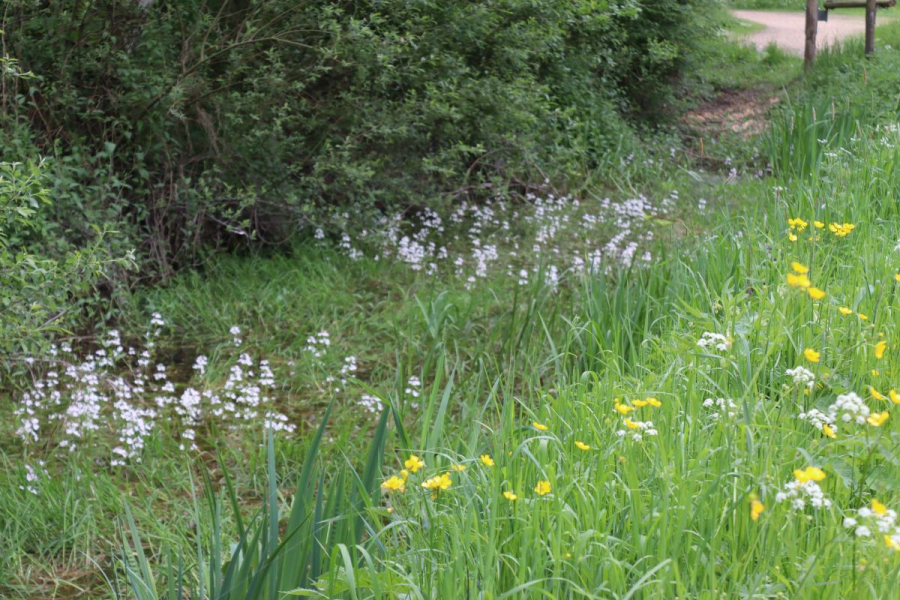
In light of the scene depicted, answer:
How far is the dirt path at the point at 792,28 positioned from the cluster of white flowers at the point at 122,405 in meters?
12.2

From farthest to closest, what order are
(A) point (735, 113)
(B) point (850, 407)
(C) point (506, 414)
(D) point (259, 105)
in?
(A) point (735, 113)
(D) point (259, 105)
(C) point (506, 414)
(B) point (850, 407)

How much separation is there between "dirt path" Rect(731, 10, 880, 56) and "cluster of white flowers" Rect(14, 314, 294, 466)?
481 inches

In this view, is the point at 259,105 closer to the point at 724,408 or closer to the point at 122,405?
the point at 122,405

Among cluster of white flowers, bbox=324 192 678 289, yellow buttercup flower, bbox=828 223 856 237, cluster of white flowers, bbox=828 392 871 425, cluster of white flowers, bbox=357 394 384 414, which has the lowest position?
cluster of white flowers, bbox=357 394 384 414

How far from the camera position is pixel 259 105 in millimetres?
5680

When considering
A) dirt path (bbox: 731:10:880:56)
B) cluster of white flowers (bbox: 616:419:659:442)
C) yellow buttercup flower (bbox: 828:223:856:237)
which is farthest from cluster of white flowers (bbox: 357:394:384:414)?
dirt path (bbox: 731:10:880:56)

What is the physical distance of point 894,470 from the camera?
237 cm

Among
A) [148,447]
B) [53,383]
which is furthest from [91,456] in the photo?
[53,383]

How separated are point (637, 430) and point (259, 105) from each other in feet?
12.7

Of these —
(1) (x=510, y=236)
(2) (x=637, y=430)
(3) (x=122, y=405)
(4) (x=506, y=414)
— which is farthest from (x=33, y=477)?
(1) (x=510, y=236)

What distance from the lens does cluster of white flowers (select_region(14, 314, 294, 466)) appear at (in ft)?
12.8

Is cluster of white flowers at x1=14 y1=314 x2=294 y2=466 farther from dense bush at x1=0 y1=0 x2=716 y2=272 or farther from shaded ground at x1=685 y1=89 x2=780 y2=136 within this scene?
shaded ground at x1=685 y1=89 x2=780 y2=136

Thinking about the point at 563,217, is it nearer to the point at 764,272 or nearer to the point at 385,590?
the point at 764,272

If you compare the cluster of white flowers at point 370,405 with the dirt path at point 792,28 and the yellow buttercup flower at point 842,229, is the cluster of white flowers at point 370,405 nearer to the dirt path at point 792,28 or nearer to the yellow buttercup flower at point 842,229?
the yellow buttercup flower at point 842,229
